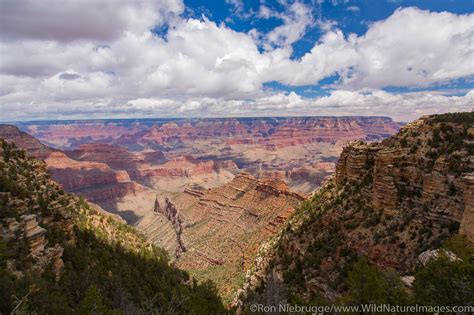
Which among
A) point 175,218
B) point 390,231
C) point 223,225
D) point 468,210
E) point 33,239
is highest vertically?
point 468,210

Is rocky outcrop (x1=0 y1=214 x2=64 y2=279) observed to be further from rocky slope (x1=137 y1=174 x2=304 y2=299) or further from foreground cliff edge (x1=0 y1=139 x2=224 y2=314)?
rocky slope (x1=137 y1=174 x2=304 y2=299)

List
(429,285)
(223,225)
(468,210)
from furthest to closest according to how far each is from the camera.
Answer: (223,225)
(468,210)
(429,285)

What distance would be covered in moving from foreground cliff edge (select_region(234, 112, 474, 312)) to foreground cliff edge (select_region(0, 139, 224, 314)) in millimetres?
10243

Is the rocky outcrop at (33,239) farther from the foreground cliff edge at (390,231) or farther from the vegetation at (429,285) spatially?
the vegetation at (429,285)

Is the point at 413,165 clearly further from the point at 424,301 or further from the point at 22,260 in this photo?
the point at 22,260

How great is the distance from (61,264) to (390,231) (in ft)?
108

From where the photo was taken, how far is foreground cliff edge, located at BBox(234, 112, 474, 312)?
60.7 feet

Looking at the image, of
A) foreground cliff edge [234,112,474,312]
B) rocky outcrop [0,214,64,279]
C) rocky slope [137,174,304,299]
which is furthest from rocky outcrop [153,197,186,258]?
rocky outcrop [0,214,64,279]

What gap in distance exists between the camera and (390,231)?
29172mm

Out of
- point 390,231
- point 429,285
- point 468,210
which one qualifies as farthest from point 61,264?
point 468,210

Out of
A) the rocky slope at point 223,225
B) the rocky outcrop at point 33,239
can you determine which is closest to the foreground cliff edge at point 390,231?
the rocky outcrop at point 33,239

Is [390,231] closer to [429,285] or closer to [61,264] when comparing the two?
[429,285]

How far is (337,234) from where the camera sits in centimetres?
3447

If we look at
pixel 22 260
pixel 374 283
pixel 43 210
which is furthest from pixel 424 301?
pixel 43 210
